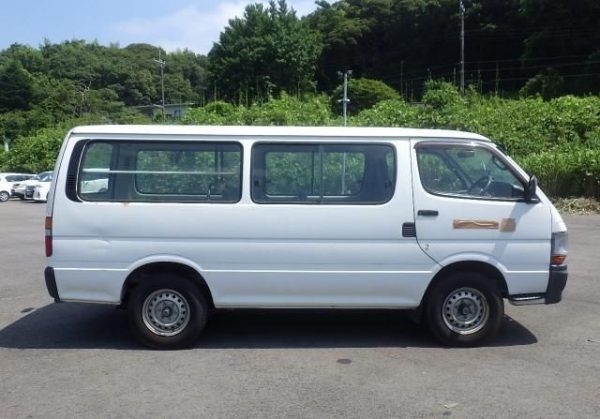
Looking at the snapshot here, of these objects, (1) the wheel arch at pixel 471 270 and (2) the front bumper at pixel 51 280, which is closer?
(2) the front bumper at pixel 51 280

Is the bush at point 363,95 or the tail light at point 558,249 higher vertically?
the bush at point 363,95

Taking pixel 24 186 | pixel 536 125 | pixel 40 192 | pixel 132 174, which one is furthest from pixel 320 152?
pixel 24 186

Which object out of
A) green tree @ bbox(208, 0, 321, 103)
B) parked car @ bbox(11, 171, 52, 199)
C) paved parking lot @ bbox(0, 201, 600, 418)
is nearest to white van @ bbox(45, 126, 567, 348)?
paved parking lot @ bbox(0, 201, 600, 418)

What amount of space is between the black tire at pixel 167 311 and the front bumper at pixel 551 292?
10.0 ft

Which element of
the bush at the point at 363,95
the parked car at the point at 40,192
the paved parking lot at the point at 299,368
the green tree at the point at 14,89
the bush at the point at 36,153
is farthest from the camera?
the green tree at the point at 14,89

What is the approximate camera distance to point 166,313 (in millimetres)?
6422

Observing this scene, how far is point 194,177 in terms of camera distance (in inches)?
253

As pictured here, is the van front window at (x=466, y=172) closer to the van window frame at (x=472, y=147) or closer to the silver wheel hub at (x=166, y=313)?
the van window frame at (x=472, y=147)

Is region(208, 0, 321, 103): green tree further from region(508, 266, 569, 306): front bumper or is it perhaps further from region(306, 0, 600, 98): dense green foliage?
region(508, 266, 569, 306): front bumper

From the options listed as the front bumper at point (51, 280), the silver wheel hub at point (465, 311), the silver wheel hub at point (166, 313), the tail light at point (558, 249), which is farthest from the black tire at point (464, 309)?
the front bumper at point (51, 280)

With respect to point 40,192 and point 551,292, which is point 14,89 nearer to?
point 40,192

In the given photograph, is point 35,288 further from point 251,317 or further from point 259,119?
point 259,119

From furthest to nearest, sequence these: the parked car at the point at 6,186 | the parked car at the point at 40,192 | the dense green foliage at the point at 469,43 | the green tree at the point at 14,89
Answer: the green tree at the point at 14,89
the dense green foliage at the point at 469,43
the parked car at the point at 6,186
the parked car at the point at 40,192

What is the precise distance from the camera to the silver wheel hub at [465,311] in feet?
21.0
